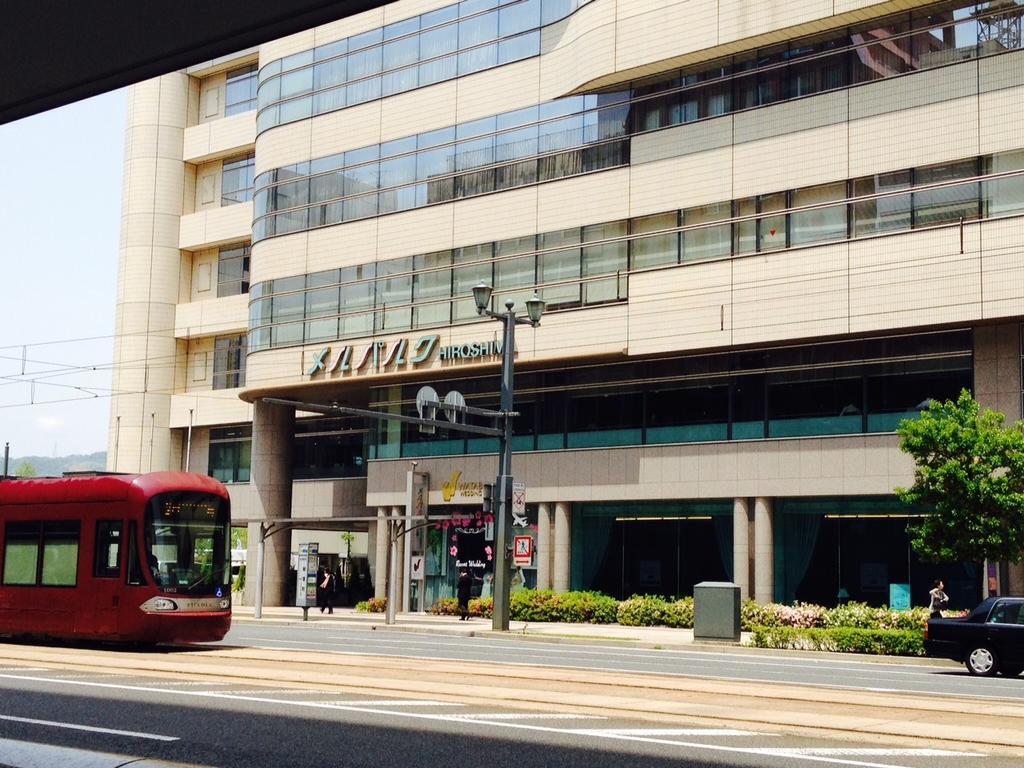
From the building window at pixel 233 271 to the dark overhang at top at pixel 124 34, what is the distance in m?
52.0

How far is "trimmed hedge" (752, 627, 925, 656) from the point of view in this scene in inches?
1155

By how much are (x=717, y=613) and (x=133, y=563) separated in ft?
47.0

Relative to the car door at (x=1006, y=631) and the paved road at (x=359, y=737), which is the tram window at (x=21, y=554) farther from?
the car door at (x=1006, y=631)

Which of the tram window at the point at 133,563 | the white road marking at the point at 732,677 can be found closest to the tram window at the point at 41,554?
the tram window at the point at 133,563

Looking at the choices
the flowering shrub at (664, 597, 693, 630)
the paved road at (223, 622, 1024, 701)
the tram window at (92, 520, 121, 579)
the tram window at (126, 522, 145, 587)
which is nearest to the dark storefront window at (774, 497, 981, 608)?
the flowering shrub at (664, 597, 693, 630)

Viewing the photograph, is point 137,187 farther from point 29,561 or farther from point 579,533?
point 29,561

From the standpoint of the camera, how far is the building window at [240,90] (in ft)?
202

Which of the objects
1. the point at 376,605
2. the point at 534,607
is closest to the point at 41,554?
the point at 534,607

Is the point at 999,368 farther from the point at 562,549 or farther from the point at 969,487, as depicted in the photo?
the point at 562,549

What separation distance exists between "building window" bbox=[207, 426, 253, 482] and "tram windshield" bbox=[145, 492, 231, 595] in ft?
117

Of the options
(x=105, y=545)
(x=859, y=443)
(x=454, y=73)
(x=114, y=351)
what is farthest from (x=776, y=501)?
(x=114, y=351)

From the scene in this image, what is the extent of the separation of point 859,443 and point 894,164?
25.1ft

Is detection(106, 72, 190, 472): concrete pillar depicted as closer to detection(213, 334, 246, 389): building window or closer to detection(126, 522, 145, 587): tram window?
detection(213, 334, 246, 389): building window

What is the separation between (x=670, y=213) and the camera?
41312 mm
